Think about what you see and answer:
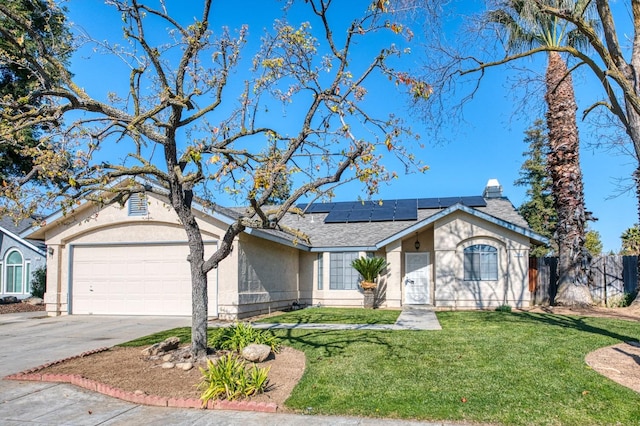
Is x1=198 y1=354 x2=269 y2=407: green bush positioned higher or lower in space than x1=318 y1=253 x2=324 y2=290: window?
lower

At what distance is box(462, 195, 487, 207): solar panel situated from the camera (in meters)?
21.9

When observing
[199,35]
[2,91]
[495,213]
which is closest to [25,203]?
[199,35]

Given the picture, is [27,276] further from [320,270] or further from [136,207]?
[320,270]

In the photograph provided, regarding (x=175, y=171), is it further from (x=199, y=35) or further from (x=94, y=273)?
(x=94, y=273)

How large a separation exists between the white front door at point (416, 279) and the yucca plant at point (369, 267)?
1703 mm

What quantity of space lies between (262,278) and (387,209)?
8.83 metres

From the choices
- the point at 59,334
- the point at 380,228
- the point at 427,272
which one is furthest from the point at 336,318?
the point at 59,334

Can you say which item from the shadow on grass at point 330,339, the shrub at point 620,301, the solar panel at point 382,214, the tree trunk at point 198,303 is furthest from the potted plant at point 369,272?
the tree trunk at point 198,303

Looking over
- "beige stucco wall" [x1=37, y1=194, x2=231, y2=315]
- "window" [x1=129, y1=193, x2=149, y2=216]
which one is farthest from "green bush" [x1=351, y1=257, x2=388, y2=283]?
"window" [x1=129, y1=193, x2=149, y2=216]

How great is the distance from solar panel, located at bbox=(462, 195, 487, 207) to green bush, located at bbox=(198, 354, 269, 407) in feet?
55.9

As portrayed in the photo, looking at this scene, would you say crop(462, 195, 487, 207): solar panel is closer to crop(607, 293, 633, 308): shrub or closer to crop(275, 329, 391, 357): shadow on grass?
crop(607, 293, 633, 308): shrub

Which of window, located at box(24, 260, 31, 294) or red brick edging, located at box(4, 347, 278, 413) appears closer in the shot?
red brick edging, located at box(4, 347, 278, 413)

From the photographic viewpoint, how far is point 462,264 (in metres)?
18.0

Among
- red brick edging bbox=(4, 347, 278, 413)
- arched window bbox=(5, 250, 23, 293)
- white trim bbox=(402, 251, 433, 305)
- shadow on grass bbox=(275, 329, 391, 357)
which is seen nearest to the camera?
red brick edging bbox=(4, 347, 278, 413)
